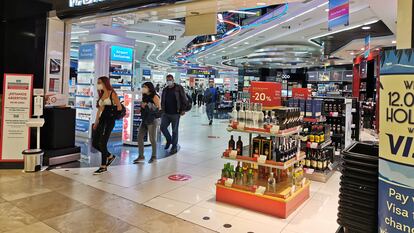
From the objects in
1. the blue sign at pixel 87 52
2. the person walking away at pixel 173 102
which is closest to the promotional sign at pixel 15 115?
the person walking away at pixel 173 102

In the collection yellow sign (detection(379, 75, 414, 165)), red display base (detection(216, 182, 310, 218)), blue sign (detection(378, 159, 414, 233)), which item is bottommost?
red display base (detection(216, 182, 310, 218))

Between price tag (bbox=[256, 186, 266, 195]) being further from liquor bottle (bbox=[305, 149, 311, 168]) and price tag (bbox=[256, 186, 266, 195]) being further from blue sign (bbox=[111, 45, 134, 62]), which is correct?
blue sign (bbox=[111, 45, 134, 62])

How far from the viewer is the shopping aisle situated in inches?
124

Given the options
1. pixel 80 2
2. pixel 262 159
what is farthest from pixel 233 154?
pixel 80 2

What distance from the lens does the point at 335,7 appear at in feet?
15.1

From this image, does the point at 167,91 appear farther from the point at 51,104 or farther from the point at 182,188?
the point at 182,188

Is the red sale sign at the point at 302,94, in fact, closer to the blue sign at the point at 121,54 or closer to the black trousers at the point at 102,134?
the black trousers at the point at 102,134

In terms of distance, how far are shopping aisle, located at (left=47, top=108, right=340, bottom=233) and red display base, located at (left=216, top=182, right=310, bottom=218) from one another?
74mm

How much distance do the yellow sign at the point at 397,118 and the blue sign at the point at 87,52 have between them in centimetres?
846

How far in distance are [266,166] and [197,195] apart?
970 millimetres

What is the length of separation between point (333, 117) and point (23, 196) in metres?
5.32

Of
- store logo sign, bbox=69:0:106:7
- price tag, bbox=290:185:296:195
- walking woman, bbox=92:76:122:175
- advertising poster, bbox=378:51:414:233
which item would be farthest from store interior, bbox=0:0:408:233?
walking woman, bbox=92:76:122:175

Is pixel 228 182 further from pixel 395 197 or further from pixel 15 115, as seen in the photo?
pixel 15 115

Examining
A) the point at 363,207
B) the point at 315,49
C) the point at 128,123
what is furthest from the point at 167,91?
the point at 315,49
